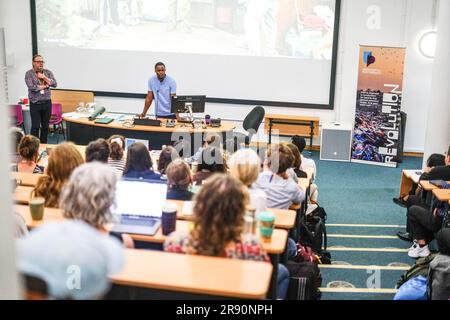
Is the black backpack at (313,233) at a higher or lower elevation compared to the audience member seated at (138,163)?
lower

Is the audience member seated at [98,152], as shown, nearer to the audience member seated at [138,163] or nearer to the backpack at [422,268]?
the audience member seated at [138,163]

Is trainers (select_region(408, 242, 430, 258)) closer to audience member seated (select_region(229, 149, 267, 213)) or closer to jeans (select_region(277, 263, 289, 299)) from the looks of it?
jeans (select_region(277, 263, 289, 299))

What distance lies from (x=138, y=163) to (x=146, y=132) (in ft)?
9.88

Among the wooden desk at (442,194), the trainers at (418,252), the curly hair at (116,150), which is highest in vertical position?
the curly hair at (116,150)

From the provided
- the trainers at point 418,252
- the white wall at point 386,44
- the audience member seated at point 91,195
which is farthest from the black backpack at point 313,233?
the white wall at point 386,44

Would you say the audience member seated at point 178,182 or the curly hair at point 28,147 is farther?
the curly hair at point 28,147

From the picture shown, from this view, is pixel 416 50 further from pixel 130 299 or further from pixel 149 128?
pixel 130 299

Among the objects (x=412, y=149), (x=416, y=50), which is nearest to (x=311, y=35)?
(x=416, y=50)

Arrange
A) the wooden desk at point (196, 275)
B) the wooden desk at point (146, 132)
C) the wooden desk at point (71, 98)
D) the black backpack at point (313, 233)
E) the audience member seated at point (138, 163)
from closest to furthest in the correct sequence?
the wooden desk at point (196, 275) < the audience member seated at point (138, 163) < the black backpack at point (313, 233) < the wooden desk at point (146, 132) < the wooden desk at point (71, 98)

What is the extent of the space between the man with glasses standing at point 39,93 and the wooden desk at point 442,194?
569 centimetres

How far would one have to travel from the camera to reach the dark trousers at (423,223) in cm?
509

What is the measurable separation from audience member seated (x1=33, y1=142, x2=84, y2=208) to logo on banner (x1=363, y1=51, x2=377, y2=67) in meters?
6.29

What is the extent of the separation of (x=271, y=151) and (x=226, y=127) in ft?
10.0

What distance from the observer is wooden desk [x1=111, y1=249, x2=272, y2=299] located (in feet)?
7.60
